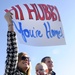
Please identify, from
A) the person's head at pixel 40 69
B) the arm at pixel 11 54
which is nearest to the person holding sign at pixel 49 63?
the person's head at pixel 40 69

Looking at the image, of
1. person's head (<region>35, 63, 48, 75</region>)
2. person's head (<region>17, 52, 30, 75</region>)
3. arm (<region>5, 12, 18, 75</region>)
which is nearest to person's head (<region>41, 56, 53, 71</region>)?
person's head (<region>35, 63, 48, 75</region>)

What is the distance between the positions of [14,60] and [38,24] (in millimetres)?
1844

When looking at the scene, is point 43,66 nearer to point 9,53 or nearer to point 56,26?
point 9,53

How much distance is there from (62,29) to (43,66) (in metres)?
1.83

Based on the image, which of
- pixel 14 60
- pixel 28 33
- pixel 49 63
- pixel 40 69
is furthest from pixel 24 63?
pixel 49 63

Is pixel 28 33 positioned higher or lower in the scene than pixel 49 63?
higher

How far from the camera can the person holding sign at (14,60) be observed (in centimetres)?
529

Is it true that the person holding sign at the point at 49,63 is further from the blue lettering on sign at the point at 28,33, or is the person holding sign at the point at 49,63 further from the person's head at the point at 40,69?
the person's head at the point at 40,69

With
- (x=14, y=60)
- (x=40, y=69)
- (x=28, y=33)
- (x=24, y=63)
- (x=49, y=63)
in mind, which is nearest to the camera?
(x=14, y=60)

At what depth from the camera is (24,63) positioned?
5449 millimetres

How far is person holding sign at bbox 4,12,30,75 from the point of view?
17.3 ft

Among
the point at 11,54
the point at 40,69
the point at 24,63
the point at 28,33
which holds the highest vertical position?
the point at 28,33

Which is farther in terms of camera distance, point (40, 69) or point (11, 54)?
point (40, 69)

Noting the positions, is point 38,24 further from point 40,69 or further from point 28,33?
point 40,69
